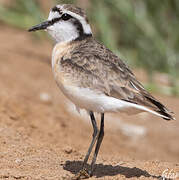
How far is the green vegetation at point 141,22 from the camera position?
10.1m

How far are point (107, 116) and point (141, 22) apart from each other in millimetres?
2606

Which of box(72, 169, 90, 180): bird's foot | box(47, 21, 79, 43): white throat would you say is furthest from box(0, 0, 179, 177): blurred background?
box(47, 21, 79, 43): white throat

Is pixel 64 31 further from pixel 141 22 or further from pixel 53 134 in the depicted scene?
pixel 141 22

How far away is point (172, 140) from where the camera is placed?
8.78 metres

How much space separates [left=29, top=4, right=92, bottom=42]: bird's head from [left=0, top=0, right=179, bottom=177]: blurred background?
54.6 inches

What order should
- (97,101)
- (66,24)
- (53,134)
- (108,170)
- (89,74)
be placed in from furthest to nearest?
(53,134), (66,24), (108,170), (89,74), (97,101)

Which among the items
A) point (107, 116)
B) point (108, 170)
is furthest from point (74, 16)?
point (107, 116)

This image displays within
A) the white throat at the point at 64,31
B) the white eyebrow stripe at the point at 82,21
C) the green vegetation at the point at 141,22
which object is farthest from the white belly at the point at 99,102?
the green vegetation at the point at 141,22

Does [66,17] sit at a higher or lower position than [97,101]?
higher

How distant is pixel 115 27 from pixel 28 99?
5.34 m

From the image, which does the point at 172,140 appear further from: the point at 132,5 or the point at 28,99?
the point at 132,5

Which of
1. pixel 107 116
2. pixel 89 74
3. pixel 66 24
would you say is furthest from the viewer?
pixel 107 116

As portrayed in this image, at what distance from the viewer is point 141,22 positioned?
1060cm

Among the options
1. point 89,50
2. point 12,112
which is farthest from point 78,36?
point 12,112
